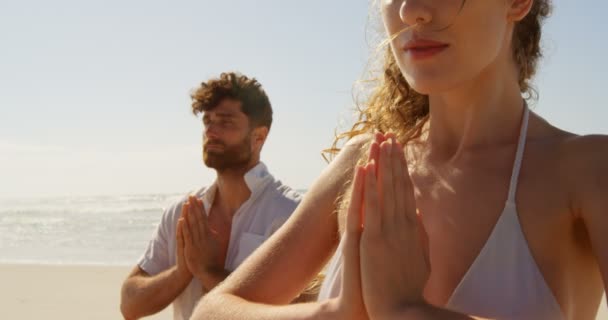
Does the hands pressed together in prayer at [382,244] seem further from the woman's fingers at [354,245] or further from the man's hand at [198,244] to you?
the man's hand at [198,244]

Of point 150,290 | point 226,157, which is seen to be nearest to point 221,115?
point 226,157

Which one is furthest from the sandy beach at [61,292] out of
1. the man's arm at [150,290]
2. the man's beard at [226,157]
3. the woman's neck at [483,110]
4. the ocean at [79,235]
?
the woman's neck at [483,110]

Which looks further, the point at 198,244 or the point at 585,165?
the point at 198,244

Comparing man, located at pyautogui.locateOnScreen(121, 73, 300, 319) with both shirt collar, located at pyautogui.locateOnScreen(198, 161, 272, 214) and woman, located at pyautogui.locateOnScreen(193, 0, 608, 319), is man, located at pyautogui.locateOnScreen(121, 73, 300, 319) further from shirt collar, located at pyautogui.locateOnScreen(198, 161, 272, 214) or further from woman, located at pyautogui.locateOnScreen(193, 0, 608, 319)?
woman, located at pyautogui.locateOnScreen(193, 0, 608, 319)

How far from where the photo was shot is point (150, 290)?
3953 millimetres

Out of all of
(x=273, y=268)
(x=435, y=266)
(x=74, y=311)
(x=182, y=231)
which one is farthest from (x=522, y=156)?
(x=74, y=311)

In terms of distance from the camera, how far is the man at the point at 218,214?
12.2 feet

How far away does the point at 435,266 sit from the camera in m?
1.68

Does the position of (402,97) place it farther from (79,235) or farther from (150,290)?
(79,235)

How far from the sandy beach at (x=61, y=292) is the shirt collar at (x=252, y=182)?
4.29 m

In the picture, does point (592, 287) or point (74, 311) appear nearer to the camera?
point (592, 287)

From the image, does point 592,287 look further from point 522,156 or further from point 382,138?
point 382,138

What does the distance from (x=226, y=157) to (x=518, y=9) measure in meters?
2.84

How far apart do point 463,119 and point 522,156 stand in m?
0.22
